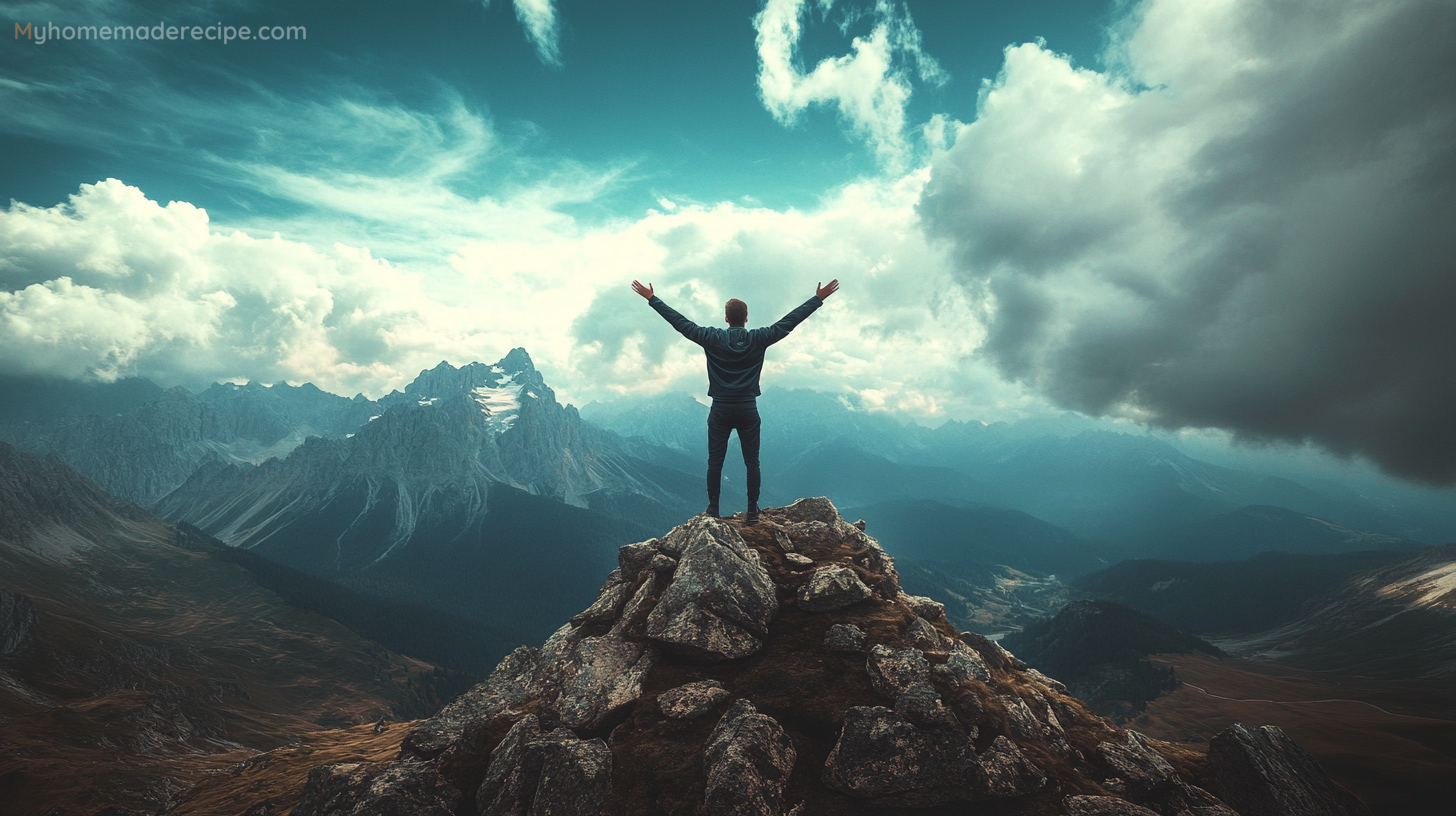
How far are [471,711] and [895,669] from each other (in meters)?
14.3

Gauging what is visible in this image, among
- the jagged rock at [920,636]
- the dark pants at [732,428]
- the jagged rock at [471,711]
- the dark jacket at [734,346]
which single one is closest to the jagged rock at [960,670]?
the jagged rock at [920,636]

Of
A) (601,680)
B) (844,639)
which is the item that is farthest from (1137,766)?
(601,680)

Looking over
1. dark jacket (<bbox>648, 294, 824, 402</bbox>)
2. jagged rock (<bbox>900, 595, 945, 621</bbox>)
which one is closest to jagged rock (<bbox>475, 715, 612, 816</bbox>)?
dark jacket (<bbox>648, 294, 824, 402</bbox>)

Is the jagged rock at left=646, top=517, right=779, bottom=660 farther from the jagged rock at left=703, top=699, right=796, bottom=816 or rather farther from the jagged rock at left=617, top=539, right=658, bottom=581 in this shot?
the jagged rock at left=617, top=539, right=658, bottom=581

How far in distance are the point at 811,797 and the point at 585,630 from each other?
9.90 metres

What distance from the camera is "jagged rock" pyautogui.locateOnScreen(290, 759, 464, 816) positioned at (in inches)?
468

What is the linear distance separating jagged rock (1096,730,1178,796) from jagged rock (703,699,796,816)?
9.17 metres

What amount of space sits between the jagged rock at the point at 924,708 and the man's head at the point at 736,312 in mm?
9848

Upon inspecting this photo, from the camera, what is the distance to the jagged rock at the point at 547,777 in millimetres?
10680

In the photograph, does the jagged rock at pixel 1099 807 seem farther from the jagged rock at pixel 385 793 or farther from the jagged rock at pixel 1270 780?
the jagged rock at pixel 385 793

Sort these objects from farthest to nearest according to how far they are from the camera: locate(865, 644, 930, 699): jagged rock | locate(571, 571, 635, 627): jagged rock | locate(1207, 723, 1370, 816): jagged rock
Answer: locate(571, 571, 635, 627): jagged rock
locate(1207, 723, 1370, 816): jagged rock
locate(865, 644, 930, 699): jagged rock

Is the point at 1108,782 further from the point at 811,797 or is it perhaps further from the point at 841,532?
the point at 841,532

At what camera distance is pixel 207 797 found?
51.9 metres

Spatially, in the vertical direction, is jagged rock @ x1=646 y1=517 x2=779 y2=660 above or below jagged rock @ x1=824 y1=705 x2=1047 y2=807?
above
